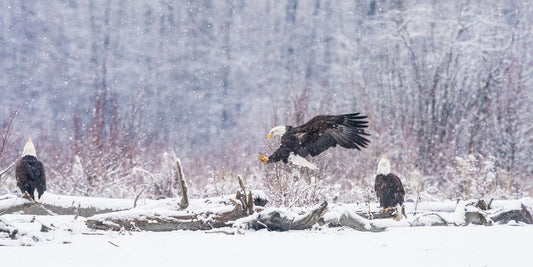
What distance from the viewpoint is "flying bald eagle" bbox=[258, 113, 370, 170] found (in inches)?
228

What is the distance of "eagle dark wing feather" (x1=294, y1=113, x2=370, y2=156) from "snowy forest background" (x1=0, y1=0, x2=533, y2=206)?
1.28 m

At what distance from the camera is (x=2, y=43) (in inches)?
1497

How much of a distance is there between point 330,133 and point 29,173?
3.43 metres

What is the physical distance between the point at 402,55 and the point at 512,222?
15.8m

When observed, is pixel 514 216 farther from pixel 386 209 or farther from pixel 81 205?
pixel 81 205

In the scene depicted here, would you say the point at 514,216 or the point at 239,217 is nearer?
the point at 239,217

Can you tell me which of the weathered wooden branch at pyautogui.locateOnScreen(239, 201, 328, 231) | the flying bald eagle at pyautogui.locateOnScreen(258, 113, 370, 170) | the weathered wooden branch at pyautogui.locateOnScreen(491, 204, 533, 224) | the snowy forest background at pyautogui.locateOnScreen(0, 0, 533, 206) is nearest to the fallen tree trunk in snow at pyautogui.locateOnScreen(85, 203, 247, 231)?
the weathered wooden branch at pyautogui.locateOnScreen(239, 201, 328, 231)

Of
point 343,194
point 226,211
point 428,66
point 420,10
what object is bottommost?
point 343,194

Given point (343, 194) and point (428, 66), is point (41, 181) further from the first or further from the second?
point (428, 66)

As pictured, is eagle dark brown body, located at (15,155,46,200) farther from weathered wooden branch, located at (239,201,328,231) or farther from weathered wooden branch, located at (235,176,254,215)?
weathered wooden branch, located at (239,201,328,231)

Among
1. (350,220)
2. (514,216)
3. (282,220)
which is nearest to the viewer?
(350,220)

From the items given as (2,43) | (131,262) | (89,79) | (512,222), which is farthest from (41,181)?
(2,43)

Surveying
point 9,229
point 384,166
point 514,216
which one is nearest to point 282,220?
point 384,166

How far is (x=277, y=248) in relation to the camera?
15.2ft
